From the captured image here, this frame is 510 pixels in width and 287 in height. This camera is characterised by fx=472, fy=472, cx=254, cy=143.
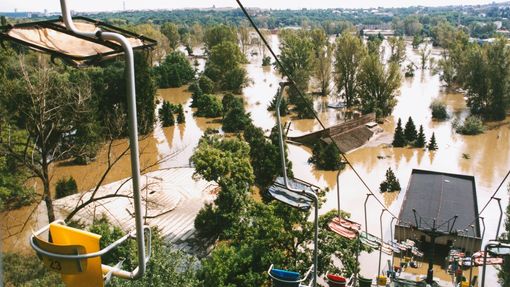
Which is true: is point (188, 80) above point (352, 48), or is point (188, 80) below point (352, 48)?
below


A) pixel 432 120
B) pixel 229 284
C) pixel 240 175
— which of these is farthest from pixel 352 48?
pixel 229 284

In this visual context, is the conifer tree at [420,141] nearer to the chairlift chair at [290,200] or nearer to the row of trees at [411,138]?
the row of trees at [411,138]

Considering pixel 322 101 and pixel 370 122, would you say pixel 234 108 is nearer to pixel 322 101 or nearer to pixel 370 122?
pixel 370 122

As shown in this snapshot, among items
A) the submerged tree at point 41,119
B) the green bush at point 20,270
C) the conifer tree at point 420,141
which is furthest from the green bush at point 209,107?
the green bush at point 20,270

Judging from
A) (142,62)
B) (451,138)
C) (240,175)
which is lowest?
(451,138)

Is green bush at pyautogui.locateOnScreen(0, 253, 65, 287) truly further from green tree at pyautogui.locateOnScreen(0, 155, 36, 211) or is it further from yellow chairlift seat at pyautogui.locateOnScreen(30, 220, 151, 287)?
yellow chairlift seat at pyautogui.locateOnScreen(30, 220, 151, 287)
